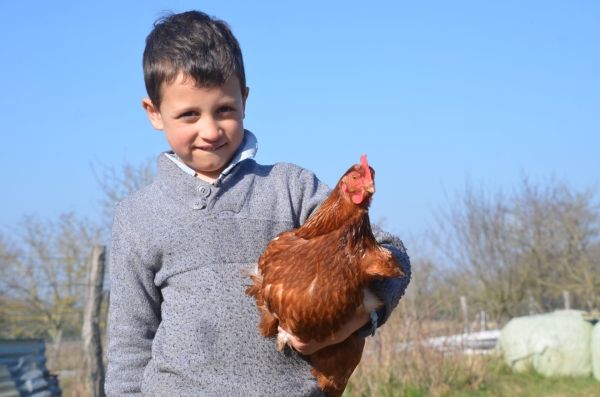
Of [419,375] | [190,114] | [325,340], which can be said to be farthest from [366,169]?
[419,375]

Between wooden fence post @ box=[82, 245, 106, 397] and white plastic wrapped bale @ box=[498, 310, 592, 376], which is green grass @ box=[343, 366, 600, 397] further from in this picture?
wooden fence post @ box=[82, 245, 106, 397]

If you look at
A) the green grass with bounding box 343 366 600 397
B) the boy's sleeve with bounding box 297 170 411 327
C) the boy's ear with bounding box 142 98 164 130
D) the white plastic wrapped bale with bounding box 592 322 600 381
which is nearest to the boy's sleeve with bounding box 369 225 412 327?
the boy's sleeve with bounding box 297 170 411 327

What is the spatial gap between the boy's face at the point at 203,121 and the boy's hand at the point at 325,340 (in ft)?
2.17

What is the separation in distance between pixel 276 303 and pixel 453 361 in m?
7.62

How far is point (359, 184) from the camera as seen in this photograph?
1921mm

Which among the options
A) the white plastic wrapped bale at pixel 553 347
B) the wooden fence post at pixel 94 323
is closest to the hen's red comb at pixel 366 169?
the wooden fence post at pixel 94 323

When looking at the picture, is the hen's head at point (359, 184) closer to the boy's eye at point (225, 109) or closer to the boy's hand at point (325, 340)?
the boy's hand at point (325, 340)

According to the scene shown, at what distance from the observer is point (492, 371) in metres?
10.2

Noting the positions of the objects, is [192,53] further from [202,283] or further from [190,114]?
[202,283]

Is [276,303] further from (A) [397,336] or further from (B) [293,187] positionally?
(A) [397,336]

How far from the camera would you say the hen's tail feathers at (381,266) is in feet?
6.12

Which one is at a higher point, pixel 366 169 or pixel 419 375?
pixel 366 169

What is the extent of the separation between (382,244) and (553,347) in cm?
1065

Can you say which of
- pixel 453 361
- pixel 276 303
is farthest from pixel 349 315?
pixel 453 361
